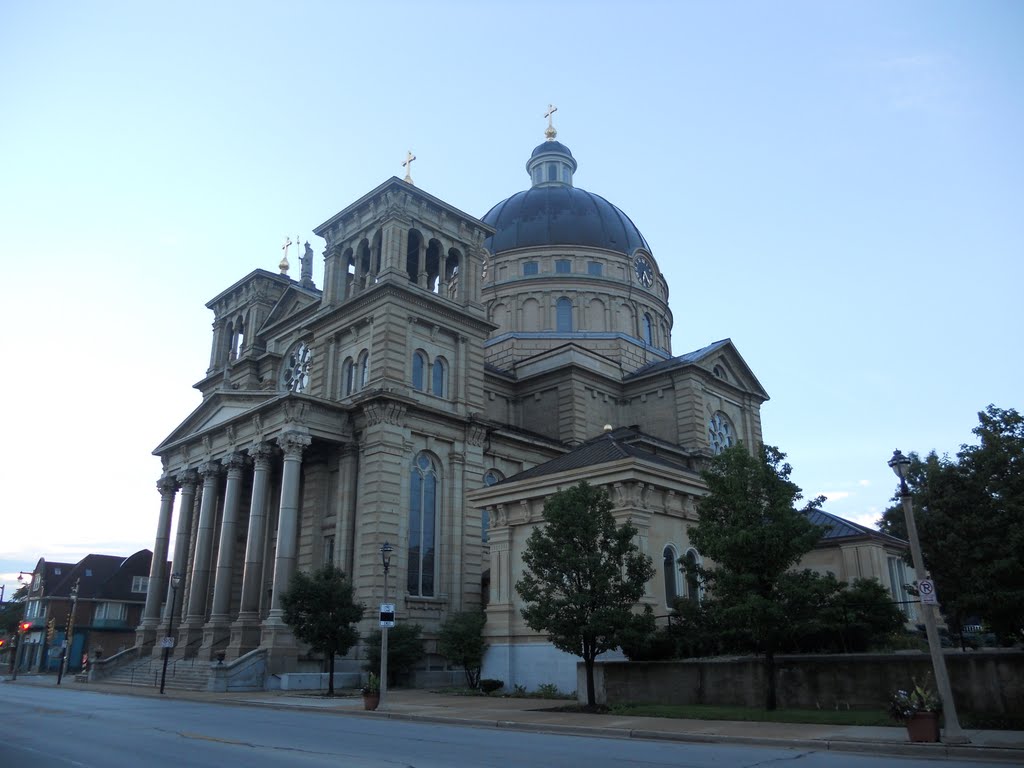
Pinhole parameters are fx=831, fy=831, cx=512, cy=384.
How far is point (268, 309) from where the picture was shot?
52.1 meters

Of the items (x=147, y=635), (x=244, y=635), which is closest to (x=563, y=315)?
(x=244, y=635)

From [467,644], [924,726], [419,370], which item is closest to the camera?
[924,726]

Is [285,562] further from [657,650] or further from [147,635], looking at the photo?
[657,650]

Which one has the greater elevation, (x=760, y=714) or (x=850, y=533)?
(x=850, y=533)

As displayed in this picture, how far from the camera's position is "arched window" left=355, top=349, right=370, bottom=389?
4009 cm

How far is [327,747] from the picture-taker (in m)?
14.4

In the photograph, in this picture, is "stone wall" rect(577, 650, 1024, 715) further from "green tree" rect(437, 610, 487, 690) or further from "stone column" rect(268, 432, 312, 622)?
"stone column" rect(268, 432, 312, 622)

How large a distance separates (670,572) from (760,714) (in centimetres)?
1090

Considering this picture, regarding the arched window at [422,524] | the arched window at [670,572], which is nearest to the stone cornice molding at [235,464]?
the arched window at [422,524]

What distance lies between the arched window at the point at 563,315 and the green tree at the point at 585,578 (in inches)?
1317

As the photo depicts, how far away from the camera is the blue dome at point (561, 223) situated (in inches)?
2359

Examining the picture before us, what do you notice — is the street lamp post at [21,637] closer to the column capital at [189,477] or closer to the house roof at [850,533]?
the column capital at [189,477]

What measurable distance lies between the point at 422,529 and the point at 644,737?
22445mm

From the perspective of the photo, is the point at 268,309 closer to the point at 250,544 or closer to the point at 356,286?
the point at 356,286
